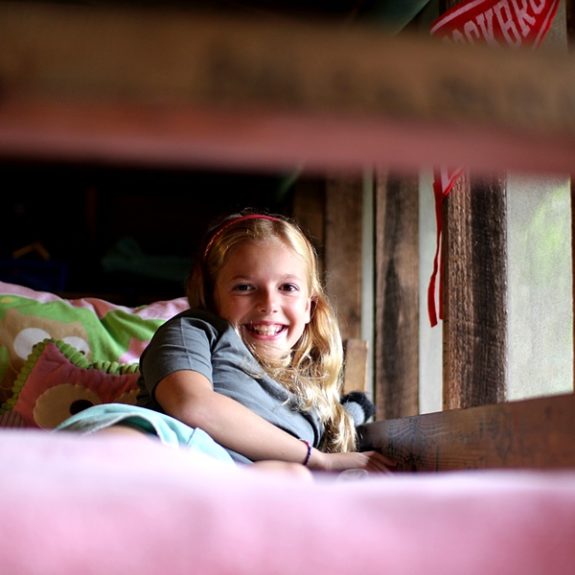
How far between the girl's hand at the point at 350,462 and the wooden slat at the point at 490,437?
19 millimetres

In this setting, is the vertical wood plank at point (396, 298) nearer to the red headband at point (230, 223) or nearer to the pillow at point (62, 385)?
the red headband at point (230, 223)

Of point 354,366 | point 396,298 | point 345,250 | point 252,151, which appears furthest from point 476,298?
point 345,250

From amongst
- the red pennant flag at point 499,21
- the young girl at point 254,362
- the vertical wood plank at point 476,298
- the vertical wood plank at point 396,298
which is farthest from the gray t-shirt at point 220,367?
the vertical wood plank at point 396,298

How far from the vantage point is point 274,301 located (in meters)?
1.50

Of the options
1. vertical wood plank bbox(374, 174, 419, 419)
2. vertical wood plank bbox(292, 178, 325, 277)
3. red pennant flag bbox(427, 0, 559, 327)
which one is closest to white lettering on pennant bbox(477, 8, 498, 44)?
red pennant flag bbox(427, 0, 559, 327)

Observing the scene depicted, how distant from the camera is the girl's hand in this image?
1.23 meters

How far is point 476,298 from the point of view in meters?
1.35

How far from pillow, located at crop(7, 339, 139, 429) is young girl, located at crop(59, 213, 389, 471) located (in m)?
0.17

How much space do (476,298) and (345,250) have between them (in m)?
1.35

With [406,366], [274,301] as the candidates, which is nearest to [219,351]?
[274,301]

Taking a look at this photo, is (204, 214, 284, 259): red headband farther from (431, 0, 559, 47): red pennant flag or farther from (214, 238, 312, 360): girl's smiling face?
(431, 0, 559, 47): red pennant flag

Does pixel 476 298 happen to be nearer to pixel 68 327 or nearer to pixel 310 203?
pixel 68 327

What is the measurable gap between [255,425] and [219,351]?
196mm

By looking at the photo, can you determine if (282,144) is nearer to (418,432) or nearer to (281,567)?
(281,567)
